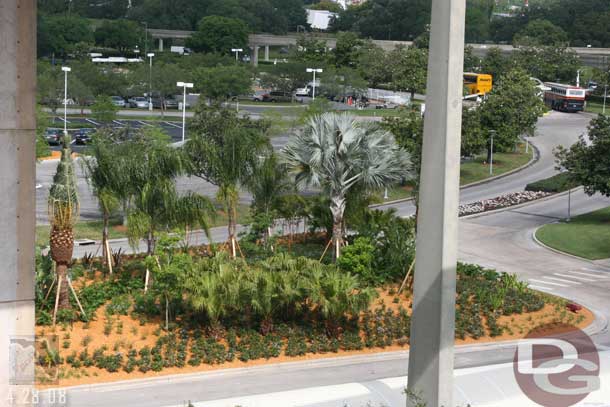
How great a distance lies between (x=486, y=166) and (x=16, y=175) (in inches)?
1888

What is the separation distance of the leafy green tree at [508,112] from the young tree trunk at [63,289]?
37.1 meters

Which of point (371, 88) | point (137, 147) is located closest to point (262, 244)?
point (137, 147)

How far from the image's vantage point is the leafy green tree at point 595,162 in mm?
41781

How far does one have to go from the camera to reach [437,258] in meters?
15.1

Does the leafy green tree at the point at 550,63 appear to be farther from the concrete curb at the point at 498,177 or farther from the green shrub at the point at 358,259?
the green shrub at the point at 358,259

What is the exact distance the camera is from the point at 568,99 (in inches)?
3533

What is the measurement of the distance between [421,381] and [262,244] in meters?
16.8

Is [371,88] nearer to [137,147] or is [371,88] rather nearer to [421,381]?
[137,147]

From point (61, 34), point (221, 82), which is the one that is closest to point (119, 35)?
point (61, 34)

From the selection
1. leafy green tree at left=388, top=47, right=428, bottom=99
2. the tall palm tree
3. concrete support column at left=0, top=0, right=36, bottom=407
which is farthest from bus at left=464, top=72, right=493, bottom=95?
concrete support column at left=0, top=0, right=36, bottom=407

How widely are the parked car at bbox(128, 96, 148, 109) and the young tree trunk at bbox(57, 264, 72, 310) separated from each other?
210ft

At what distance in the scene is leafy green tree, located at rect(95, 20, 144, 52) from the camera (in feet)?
407

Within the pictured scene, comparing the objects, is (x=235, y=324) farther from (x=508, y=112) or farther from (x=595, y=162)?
(x=508, y=112)

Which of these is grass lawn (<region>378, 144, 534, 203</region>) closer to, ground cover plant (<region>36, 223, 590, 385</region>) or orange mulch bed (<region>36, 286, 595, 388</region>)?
orange mulch bed (<region>36, 286, 595, 388</region>)
